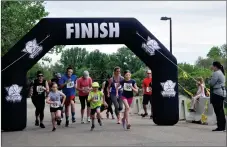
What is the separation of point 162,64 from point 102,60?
184 ft

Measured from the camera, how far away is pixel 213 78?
1296cm

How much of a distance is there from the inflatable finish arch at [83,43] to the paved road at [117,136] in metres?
0.68

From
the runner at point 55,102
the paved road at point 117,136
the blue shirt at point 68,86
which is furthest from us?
the blue shirt at point 68,86

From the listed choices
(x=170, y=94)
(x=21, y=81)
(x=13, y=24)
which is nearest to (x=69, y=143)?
(x=21, y=81)

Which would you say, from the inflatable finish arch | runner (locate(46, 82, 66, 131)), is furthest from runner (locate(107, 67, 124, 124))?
runner (locate(46, 82, 66, 131))

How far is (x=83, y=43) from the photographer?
14.5 metres

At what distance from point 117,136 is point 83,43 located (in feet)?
12.6

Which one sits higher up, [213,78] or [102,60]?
[102,60]

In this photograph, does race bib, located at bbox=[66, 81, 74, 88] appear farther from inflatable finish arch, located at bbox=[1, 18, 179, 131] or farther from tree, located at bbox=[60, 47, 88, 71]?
tree, located at bbox=[60, 47, 88, 71]

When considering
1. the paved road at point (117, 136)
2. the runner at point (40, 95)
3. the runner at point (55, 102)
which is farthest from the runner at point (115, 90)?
the runner at point (40, 95)

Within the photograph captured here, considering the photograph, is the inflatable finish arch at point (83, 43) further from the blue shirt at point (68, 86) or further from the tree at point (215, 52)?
the tree at point (215, 52)

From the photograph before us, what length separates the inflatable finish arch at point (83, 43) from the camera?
13.7m

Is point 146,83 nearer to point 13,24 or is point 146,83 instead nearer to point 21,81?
point 21,81

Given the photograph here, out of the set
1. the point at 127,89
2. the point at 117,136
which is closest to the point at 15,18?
the point at 127,89
